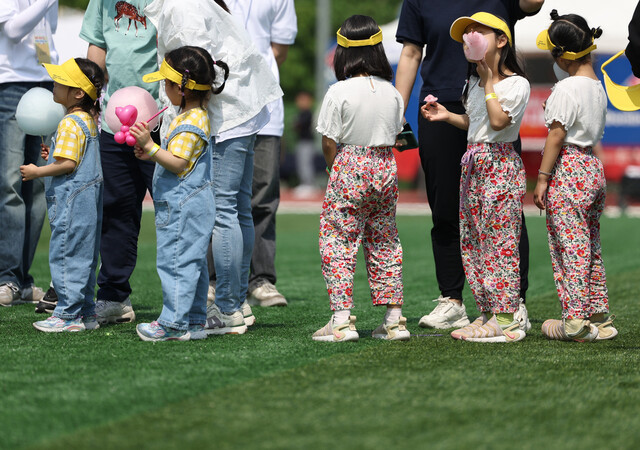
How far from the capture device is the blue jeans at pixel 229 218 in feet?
16.5

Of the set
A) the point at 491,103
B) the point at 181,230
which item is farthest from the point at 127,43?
the point at 491,103

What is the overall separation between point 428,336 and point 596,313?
877 mm

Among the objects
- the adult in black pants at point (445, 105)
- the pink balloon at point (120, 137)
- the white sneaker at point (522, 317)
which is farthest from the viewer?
the adult in black pants at point (445, 105)

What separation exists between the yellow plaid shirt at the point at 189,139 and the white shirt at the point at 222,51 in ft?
0.53

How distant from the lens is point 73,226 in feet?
A: 16.9

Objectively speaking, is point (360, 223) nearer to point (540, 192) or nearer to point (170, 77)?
point (540, 192)

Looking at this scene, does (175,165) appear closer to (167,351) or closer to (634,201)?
(167,351)

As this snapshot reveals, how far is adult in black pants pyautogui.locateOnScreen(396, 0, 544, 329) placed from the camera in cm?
558

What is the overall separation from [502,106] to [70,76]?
213 centimetres

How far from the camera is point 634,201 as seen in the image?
669 inches

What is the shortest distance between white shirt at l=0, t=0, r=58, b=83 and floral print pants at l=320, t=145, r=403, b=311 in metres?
2.50

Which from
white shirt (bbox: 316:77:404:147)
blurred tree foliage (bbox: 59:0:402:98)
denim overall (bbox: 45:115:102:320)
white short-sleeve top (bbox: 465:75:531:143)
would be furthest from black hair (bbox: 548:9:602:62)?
blurred tree foliage (bbox: 59:0:402:98)

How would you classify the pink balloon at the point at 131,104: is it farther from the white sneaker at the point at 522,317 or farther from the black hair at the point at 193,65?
the white sneaker at the point at 522,317

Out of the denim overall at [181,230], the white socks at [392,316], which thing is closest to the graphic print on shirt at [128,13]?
the denim overall at [181,230]
